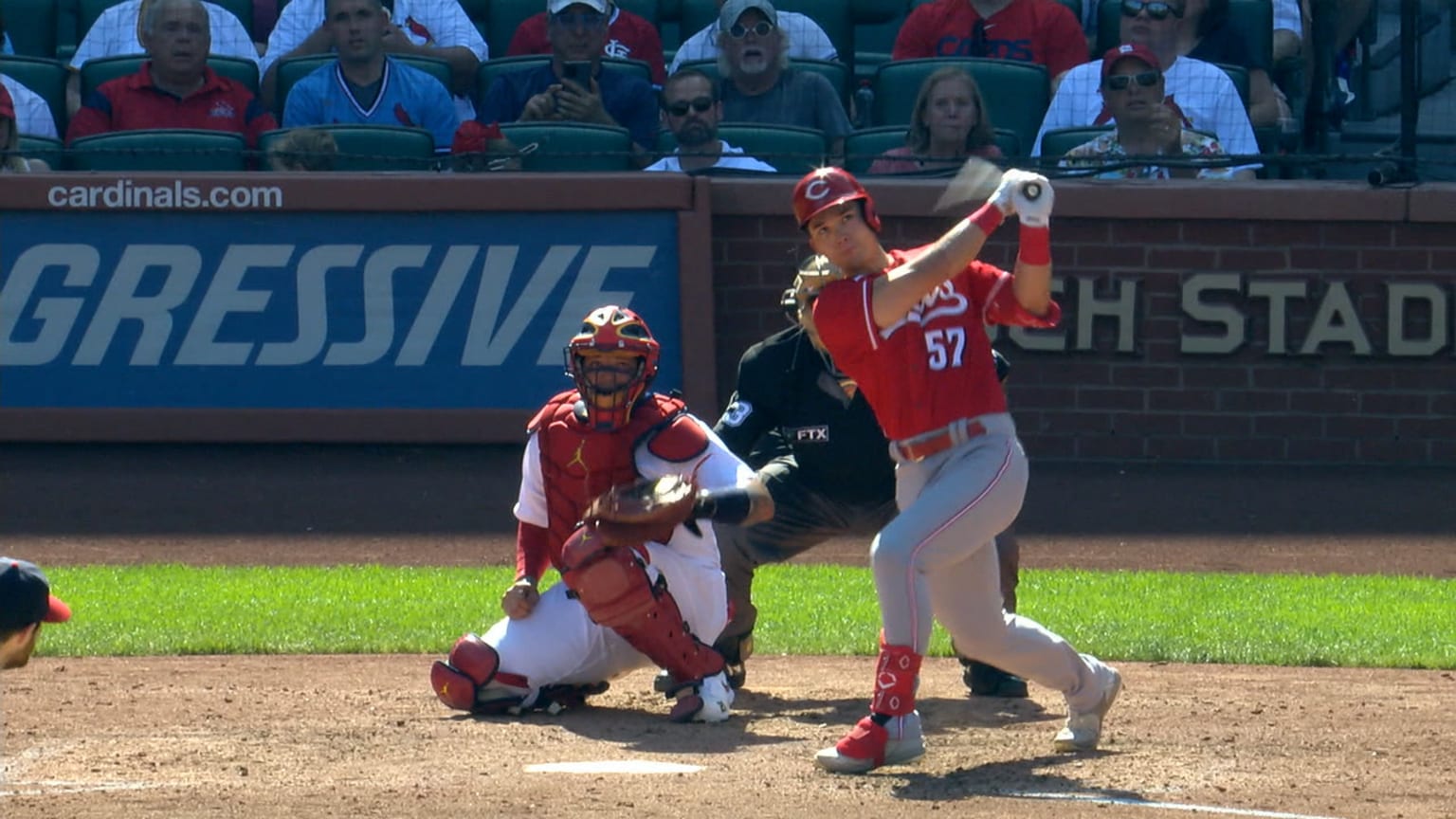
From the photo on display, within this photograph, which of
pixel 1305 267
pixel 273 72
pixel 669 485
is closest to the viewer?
pixel 669 485

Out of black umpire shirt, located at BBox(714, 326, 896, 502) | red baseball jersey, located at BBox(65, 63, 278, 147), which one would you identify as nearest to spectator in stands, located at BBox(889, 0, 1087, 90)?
red baseball jersey, located at BBox(65, 63, 278, 147)

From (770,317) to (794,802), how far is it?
6.62 m

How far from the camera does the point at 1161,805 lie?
15.9 feet

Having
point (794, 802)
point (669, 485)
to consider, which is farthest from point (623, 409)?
point (794, 802)

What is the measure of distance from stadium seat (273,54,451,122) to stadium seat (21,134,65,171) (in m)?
1.05

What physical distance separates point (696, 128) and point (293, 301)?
8.03 feet

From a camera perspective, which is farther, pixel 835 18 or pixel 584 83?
pixel 835 18

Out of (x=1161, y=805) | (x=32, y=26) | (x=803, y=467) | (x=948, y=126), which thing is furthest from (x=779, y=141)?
(x=1161, y=805)

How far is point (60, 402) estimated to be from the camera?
1124cm

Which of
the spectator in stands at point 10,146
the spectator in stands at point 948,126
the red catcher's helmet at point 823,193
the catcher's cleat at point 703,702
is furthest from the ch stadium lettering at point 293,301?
the red catcher's helmet at point 823,193

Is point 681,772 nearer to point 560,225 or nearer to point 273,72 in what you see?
point 560,225

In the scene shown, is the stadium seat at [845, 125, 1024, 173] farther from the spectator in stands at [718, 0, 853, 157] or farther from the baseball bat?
the baseball bat

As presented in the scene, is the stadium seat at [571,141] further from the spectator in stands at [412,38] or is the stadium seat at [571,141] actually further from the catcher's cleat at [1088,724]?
the catcher's cleat at [1088,724]

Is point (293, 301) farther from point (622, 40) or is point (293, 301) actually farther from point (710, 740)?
point (710, 740)
